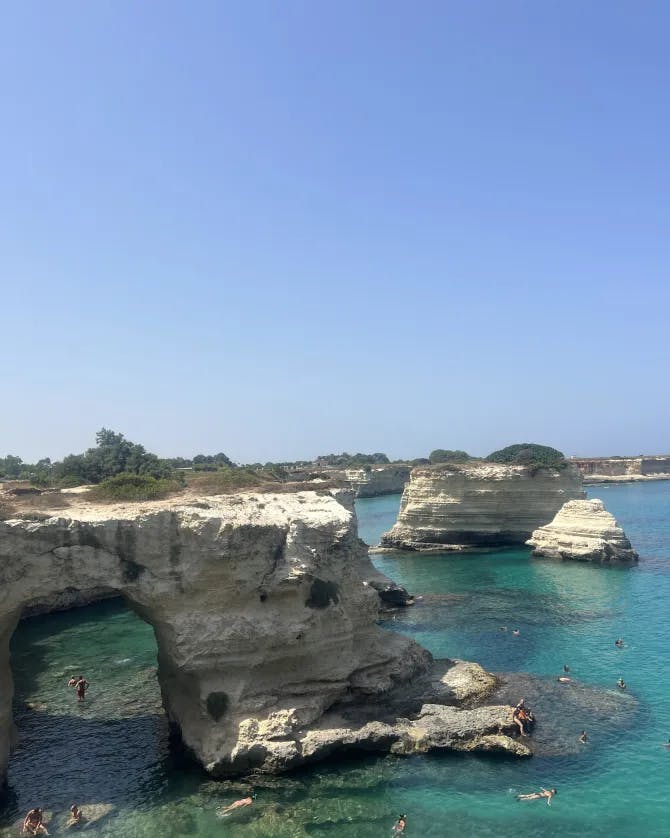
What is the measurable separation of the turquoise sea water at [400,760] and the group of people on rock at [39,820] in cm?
34

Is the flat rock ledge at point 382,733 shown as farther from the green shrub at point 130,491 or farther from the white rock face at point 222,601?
the green shrub at point 130,491

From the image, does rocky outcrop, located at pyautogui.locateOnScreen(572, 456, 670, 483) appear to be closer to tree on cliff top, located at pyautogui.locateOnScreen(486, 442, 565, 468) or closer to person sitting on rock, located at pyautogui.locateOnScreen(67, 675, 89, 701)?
tree on cliff top, located at pyautogui.locateOnScreen(486, 442, 565, 468)

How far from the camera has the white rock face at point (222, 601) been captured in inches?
661

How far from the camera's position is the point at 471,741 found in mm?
17438

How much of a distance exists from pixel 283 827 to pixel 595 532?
38.3 m

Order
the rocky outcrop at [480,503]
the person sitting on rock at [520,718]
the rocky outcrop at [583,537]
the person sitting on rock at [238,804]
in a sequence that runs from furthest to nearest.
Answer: the rocky outcrop at [480,503] → the rocky outcrop at [583,537] → the person sitting on rock at [520,718] → the person sitting on rock at [238,804]

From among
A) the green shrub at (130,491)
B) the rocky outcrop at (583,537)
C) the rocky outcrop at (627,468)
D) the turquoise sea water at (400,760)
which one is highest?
the green shrub at (130,491)

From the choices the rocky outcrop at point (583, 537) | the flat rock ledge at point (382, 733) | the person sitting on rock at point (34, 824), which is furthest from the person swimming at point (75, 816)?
the rocky outcrop at point (583, 537)

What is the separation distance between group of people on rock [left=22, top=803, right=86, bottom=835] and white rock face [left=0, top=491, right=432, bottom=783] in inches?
84.4

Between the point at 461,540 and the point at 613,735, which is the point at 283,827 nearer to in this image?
the point at 613,735

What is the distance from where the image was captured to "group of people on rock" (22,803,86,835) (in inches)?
565

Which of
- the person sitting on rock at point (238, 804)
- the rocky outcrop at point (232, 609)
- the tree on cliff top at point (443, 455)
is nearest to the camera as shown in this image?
the person sitting on rock at point (238, 804)

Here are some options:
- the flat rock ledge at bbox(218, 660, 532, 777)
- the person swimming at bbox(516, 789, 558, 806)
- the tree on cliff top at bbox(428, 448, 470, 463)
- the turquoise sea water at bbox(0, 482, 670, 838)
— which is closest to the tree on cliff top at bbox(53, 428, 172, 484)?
the turquoise sea water at bbox(0, 482, 670, 838)

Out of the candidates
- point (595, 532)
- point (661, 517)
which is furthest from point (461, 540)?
point (661, 517)
